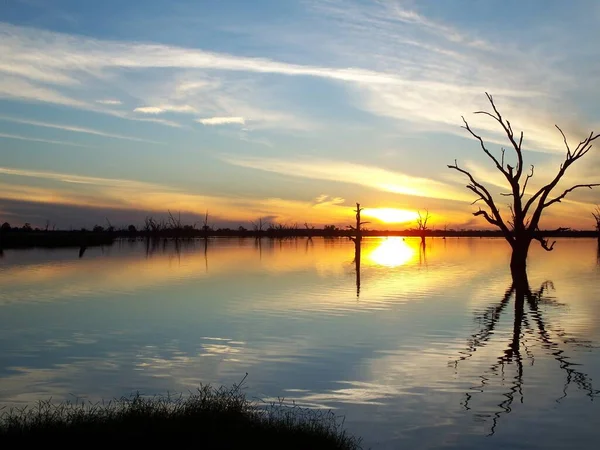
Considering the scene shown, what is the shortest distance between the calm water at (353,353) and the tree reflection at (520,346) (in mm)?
50

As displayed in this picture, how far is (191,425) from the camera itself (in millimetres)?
8984

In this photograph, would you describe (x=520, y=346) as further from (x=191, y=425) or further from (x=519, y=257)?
(x=519, y=257)

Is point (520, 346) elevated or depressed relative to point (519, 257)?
depressed

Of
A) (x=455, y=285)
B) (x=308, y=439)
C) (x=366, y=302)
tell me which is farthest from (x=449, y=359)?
(x=455, y=285)

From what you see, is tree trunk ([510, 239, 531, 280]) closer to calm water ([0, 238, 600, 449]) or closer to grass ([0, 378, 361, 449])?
calm water ([0, 238, 600, 449])

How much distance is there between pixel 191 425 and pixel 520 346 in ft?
34.0

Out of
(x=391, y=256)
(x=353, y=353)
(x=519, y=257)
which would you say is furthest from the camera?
(x=391, y=256)

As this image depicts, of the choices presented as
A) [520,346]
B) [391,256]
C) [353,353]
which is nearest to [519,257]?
[520,346]

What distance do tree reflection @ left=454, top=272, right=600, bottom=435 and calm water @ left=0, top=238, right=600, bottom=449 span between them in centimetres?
5

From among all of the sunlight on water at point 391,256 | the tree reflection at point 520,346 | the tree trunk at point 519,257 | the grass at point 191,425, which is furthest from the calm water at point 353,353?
the sunlight on water at point 391,256

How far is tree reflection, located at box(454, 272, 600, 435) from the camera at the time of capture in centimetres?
1177

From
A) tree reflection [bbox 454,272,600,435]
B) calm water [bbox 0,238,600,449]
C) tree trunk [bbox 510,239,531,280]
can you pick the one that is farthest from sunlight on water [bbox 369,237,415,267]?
tree reflection [bbox 454,272,600,435]

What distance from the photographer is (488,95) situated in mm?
41281

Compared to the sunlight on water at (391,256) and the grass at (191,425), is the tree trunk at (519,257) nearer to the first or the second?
the sunlight on water at (391,256)
